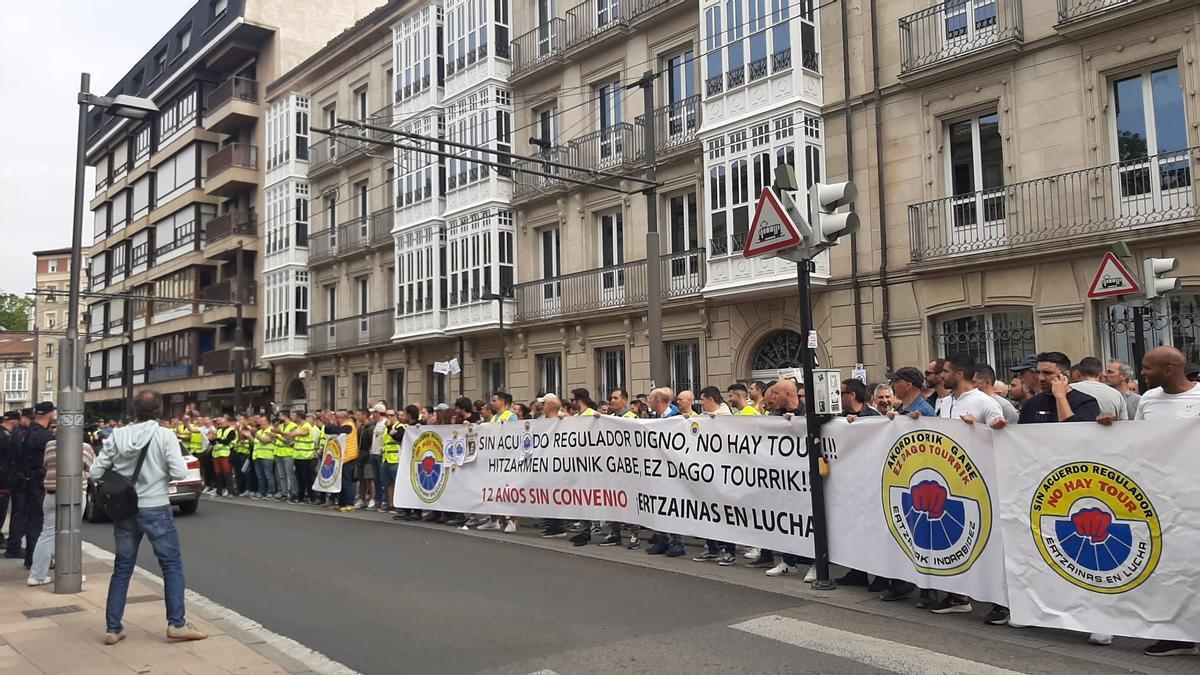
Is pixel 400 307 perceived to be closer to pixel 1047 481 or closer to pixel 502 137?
pixel 502 137

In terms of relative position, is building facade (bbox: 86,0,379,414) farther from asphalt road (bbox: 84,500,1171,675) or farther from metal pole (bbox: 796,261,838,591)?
metal pole (bbox: 796,261,838,591)

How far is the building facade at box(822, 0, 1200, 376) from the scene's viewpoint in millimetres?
14555

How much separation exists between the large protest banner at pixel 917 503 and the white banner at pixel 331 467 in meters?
11.2

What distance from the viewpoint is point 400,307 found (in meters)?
30.8

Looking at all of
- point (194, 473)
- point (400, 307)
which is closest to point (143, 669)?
point (194, 473)

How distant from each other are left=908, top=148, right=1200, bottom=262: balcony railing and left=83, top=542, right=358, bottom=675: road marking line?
43.4 ft

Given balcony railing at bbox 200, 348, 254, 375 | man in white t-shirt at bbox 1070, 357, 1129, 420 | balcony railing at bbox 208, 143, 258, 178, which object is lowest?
man in white t-shirt at bbox 1070, 357, 1129, 420

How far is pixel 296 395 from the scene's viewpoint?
39219 millimetres

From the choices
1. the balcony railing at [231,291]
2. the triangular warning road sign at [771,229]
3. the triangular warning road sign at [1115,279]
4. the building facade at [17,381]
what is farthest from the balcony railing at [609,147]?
the building facade at [17,381]

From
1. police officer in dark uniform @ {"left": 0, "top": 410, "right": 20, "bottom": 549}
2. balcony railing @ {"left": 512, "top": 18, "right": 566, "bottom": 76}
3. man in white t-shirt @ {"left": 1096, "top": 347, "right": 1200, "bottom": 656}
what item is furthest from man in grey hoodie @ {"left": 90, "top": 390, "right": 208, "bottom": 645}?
balcony railing @ {"left": 512, "top": 18, "right": 566, "bottom": 76}

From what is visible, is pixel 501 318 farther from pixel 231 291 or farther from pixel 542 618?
pixel 231 291

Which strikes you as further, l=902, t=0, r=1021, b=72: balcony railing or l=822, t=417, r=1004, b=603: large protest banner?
l=902, t=0, r=1021, b=72: balcony railing

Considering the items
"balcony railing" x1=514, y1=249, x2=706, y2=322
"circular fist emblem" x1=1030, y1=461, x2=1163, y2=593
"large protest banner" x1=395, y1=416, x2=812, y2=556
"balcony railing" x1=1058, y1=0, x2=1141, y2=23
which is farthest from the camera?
"balcony railing" x1=514, y1=249, x2=706, y2=322

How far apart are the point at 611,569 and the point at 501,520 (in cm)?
414
